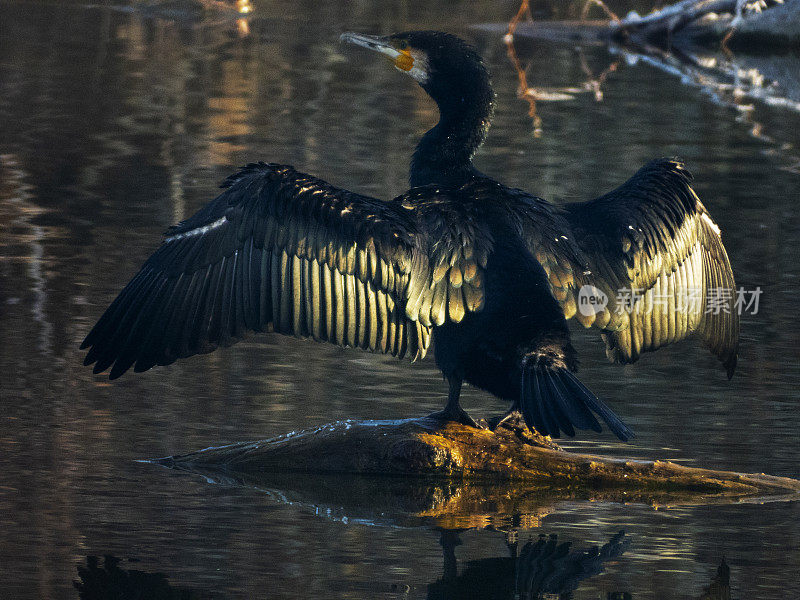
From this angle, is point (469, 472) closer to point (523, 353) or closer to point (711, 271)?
point (523, 353)

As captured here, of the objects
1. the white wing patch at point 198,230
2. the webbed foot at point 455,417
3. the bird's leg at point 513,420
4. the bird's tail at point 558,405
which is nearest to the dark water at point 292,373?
the bird's tail at point 558,405

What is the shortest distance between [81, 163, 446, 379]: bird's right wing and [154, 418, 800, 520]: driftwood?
37 centimetres

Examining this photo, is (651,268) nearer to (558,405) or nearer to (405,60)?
(558,405)

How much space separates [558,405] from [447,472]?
64 cm

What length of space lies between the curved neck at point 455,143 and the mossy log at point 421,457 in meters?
1.08

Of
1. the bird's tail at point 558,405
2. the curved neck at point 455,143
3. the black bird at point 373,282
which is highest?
the curved neck at point 455,143

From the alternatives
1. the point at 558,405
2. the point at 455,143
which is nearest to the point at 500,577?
the point at 558,405

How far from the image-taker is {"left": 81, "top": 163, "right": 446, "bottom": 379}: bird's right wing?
6.20 metres

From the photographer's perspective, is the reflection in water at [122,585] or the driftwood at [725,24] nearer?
the reflection in water at [122,585]

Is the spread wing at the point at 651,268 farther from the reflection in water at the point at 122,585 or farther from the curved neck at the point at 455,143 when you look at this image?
the reflection in water at the point at 122,585

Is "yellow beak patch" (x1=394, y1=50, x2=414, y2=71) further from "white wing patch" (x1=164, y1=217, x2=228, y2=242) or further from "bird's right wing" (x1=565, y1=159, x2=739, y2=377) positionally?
"white wing patch" (x1=164, y1=217, x2=228, y2=242)

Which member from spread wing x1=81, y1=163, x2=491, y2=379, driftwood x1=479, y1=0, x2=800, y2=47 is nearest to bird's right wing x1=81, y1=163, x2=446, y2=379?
spread wing x1=81, y1=163, x2=491, y2=379

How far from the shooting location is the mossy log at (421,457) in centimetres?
619

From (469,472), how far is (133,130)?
924 cm
